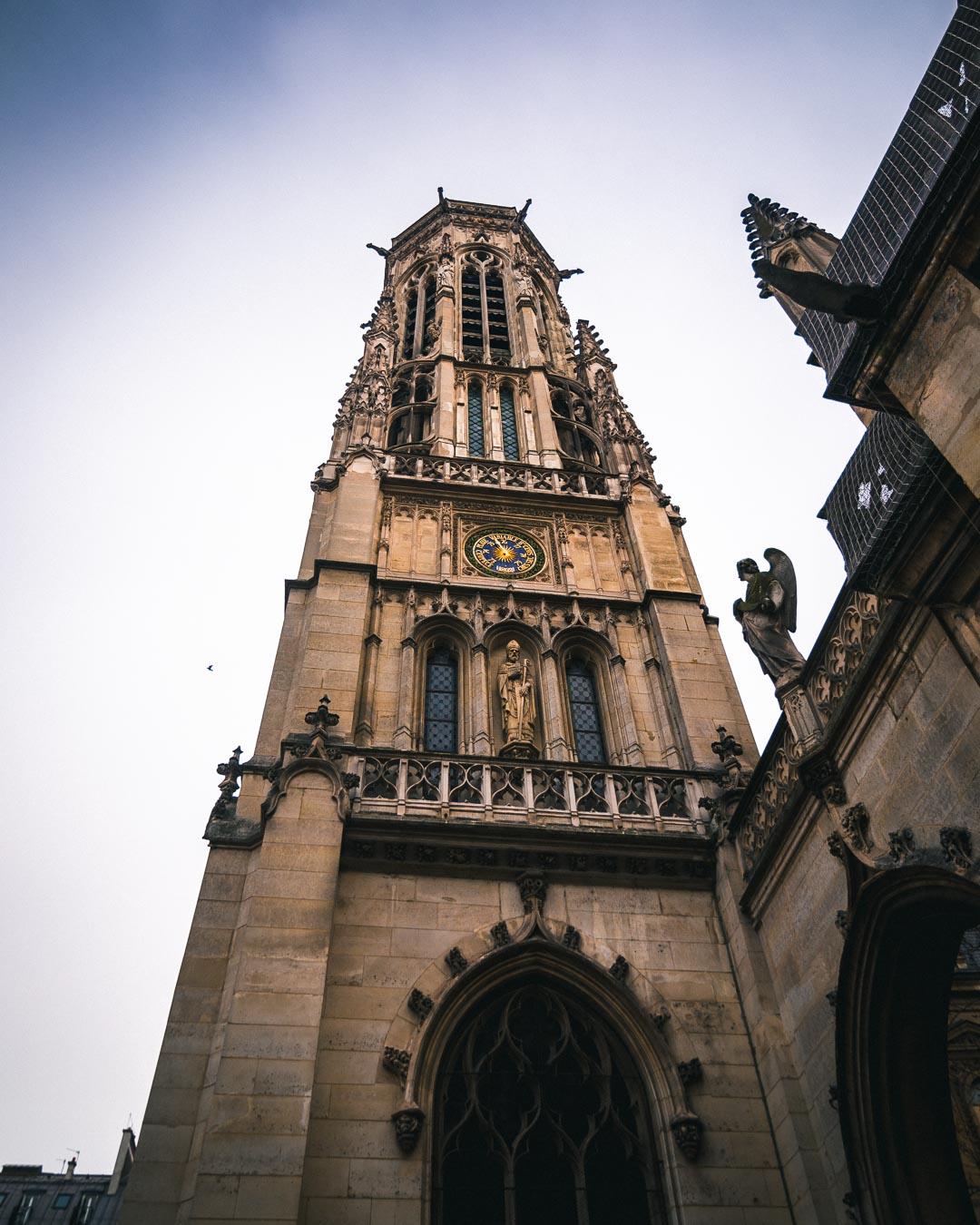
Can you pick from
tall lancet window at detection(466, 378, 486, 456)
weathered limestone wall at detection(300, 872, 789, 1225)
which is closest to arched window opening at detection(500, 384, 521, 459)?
tall lancet window at detection(466, 378, 486, 456)

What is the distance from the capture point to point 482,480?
21.5 m

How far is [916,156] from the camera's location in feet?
32.7

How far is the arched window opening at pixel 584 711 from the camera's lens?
16375mm

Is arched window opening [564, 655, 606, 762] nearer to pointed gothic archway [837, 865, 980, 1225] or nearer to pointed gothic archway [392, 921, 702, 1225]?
pointed gothic archway [392, 921, 702, 1225]

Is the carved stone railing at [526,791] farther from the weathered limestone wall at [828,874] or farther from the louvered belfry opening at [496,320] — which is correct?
the louvered belfry opening at [496,320]

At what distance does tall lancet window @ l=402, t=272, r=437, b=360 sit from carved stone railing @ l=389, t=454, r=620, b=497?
8763mm

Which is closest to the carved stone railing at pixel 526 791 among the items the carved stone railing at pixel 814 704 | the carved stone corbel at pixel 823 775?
the carved stone railing at pixel 814 704

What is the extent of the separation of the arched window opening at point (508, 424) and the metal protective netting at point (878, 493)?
12.6m

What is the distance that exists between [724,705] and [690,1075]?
6152mm

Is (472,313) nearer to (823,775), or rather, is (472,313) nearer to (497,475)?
(497,475)

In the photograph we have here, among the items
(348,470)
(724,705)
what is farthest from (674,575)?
(348,470)

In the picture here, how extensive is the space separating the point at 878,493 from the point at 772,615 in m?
1.88

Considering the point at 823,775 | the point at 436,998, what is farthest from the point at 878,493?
the point at 436,998

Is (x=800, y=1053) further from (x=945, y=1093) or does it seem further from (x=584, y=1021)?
(x=584, y=1021)
